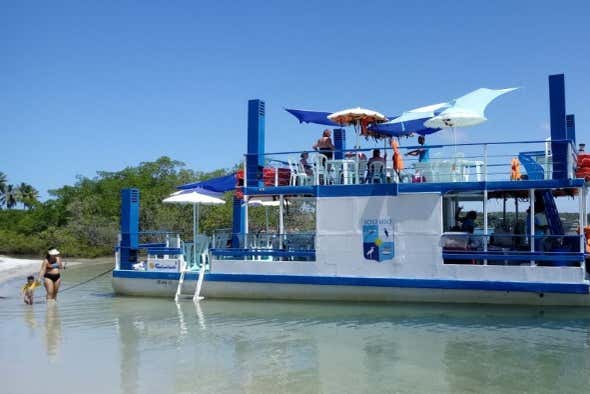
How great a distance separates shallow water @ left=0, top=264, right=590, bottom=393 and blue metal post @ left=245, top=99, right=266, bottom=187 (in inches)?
123

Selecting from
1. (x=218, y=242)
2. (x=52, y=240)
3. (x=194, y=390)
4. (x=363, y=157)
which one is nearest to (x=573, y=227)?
(x=363, y=157)

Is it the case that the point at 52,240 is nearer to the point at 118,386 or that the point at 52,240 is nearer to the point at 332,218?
the point at 332,218

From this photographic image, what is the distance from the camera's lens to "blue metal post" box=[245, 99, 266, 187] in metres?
14.6

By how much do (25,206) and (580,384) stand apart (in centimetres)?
6854

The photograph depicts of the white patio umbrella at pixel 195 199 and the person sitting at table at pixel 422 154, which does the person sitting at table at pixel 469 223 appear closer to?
the person sitting at table at pixel 422 154

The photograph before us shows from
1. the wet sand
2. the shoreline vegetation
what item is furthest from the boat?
the shoreline vegetation

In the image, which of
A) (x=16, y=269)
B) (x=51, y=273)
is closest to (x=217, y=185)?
(x=51, y=273)

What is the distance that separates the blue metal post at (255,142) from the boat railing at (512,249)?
4816 millimetres

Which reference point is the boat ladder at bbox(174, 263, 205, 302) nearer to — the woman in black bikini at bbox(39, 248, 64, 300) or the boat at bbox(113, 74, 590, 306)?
the boat at bbox(113, 74, 590, 306)

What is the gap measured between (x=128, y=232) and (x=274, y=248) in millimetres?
3861

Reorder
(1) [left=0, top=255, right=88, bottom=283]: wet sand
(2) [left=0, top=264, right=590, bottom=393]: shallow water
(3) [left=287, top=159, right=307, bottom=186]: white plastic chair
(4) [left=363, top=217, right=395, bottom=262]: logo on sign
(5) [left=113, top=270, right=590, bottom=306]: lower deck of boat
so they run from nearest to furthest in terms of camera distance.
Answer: (2) [left=0, top=264, right=590, bottom=393]: shallow water, (5) [left=113, top=270, right=590, bottom=306]: lower deck of boat, (4) [left=363, top=217, right=395, bottom=262]: logo on sign, (3) [left=287, top=159, right=307, bottom=186]: white plastic chair, (1) [left=0, top=255, right=88, bottom=283]: wet sand

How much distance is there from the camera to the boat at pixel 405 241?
39.0 feet

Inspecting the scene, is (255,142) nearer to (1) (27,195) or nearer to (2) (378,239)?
(2) (378,239)

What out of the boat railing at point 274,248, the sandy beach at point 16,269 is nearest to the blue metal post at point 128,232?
the boat railing at point 274,248
